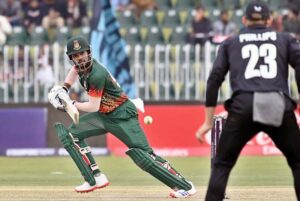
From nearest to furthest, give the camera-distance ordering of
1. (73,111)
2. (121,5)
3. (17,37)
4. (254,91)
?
1. (254,91)
2. (73,111)
3. (17,37)
4. (121,5)

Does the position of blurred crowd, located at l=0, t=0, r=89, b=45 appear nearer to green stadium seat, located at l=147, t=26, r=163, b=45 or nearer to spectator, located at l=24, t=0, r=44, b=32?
spectator, located at l=24, t=0, r=44, b=32

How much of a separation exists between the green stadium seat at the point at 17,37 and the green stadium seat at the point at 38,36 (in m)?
0.16

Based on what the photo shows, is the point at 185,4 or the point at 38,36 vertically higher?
the point at 185,4

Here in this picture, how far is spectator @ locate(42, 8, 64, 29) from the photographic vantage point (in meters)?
26.2

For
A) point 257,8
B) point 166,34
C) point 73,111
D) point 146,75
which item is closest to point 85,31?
point 166,34

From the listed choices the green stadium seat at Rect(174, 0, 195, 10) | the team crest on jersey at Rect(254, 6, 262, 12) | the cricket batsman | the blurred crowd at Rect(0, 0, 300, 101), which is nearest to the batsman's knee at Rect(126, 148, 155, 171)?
the cricket batsman

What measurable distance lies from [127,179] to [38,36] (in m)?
9.80

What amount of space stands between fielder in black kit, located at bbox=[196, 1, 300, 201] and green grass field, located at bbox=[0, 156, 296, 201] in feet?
9.97

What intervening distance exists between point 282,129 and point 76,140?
391 cm

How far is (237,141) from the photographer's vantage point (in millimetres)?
9633

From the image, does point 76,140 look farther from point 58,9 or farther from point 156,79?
point 58,9

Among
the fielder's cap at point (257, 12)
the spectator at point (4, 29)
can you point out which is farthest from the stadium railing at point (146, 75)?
the fielder's cap at point (257, 12)

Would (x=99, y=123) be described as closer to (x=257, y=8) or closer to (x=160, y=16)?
(x=257, y=8)

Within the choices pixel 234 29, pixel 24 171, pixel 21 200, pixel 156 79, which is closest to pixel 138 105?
pixel 21 200
